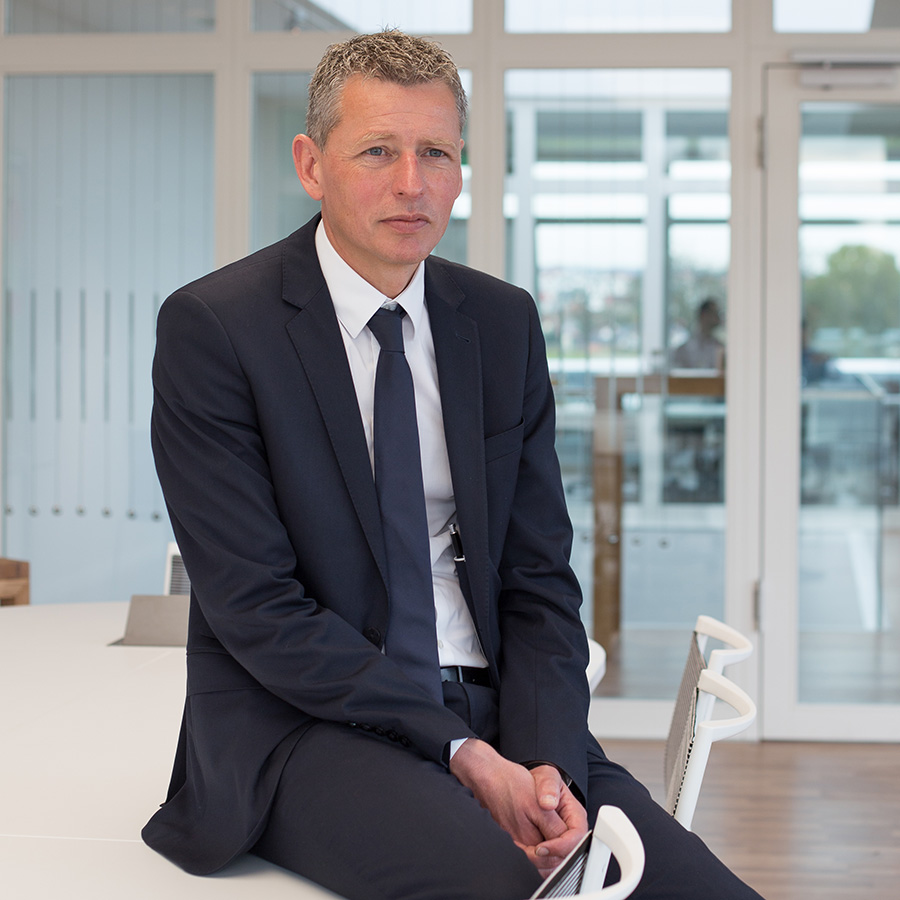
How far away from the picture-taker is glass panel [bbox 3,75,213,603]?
461 cm

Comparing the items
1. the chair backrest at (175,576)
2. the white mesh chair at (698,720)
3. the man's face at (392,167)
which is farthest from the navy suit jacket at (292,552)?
the chair backrest at (175,576)

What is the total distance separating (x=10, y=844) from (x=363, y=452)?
0.65m

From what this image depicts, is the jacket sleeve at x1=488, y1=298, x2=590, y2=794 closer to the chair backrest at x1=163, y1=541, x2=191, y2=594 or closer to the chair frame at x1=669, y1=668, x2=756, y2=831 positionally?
the chair frame at x1=669, y1=668, x2=756, y2=831

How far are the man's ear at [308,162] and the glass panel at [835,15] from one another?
138 inches

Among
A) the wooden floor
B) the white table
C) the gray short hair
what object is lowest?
the wooden floor

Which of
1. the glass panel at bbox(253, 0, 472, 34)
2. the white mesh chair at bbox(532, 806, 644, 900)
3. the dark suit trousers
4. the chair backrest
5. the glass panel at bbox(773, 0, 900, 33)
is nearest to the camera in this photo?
the white mesh chair at bbox(532, 806, 644, 900)

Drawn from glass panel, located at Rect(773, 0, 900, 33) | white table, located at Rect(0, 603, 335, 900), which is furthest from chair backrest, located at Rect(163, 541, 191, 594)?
glass panel, located at Rect(773, 0, 900, 33)

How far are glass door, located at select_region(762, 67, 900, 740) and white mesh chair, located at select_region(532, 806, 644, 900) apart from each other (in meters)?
3.63

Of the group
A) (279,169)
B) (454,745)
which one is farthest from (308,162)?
(279,169)

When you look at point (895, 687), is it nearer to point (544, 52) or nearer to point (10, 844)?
point (544, 52)

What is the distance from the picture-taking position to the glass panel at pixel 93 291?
4609mm

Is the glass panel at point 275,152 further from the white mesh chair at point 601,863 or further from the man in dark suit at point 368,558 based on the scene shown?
the white mesh chair at point 601,863

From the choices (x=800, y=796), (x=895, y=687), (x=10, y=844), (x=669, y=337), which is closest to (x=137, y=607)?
(x=10, y=844)

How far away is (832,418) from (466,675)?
3409 mm
